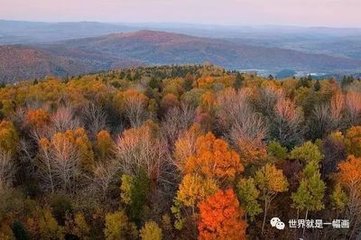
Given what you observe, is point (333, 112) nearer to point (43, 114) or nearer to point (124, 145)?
point (124, 145)

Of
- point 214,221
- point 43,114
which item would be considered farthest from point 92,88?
point 214,221

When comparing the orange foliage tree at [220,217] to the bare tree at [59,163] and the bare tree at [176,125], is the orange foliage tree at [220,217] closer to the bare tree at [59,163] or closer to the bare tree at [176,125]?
the bare tree at [176,125]

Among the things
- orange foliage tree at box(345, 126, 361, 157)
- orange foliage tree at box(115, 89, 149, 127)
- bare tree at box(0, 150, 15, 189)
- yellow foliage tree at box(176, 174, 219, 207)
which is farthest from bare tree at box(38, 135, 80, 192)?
orange foliage tree at box(345, 126, 361, 157)

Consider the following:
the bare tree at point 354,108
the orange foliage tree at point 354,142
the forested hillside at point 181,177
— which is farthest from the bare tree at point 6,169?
the bare tree at point 354,108

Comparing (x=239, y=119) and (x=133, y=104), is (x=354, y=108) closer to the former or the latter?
(x=239, y=119)

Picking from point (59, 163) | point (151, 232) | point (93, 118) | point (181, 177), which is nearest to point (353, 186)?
point (181, 177)

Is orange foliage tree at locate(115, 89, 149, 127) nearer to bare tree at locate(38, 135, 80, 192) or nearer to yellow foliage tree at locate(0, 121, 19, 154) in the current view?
bare tree at locate(38, 135, 80, 192)

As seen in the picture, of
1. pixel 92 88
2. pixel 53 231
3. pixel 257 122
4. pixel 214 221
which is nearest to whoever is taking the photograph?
pixel 214 221
